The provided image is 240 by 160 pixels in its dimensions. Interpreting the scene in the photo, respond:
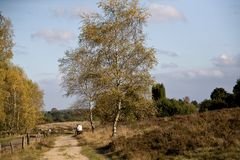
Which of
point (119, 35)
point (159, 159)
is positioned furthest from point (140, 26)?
point (159, 159)

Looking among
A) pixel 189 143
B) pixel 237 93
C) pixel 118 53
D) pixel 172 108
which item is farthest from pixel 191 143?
pixel 172 108

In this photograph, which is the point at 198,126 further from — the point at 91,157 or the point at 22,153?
the point at 22,153

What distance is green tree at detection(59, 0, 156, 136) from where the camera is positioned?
33.3 m

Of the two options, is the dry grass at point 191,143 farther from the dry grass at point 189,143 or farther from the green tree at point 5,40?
the green tree at point 5,40

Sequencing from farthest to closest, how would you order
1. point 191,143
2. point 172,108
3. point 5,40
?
point 172,108
point 5,40
point 191,143

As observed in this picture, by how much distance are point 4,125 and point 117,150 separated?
37.3 m

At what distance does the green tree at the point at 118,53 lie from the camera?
33281 millimetres

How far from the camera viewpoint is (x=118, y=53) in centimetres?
3412

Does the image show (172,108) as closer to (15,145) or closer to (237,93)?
(237,93)

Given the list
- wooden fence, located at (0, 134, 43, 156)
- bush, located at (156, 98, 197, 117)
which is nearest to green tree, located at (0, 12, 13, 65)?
wooden fence, located at (0, 134, 43, 156)

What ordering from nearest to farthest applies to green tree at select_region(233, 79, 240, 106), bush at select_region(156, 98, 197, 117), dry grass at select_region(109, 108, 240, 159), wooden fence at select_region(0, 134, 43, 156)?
dry grass at select_region(109, 108, 240, 159), wooden fence at select_region(0, 134, 43, 156), green tree at select_region(233, 79, 240, 106), bush at select_region(156, 98, 197, 117)

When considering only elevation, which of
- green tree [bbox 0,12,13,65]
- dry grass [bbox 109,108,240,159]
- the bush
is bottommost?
dry grass [bbox 109,108,240,159]

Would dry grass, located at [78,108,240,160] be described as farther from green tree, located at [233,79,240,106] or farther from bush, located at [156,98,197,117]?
bush, located at [156,98,197,117]

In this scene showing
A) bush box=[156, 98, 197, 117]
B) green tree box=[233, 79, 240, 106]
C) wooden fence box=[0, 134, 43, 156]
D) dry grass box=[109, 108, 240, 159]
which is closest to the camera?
dry grass box=[109, 108, 240, 159]
